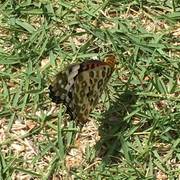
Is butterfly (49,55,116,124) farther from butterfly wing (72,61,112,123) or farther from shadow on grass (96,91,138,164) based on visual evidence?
shadow on grass (96,91,138,164)

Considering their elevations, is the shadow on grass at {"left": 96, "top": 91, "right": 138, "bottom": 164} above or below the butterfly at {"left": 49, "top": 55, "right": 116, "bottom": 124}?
below

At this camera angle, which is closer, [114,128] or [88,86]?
[88,86]

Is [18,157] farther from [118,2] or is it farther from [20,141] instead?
[118,2]

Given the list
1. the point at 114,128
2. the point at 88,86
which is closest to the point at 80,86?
the point at 88,86

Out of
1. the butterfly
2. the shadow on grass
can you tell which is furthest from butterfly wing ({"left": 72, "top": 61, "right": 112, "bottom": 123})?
the shadow on grass

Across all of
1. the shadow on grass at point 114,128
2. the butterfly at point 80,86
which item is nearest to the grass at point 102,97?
the shadow on grass at point 114,128

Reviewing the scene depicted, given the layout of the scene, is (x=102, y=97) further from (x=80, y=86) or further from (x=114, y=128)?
(x=80, y=86)
